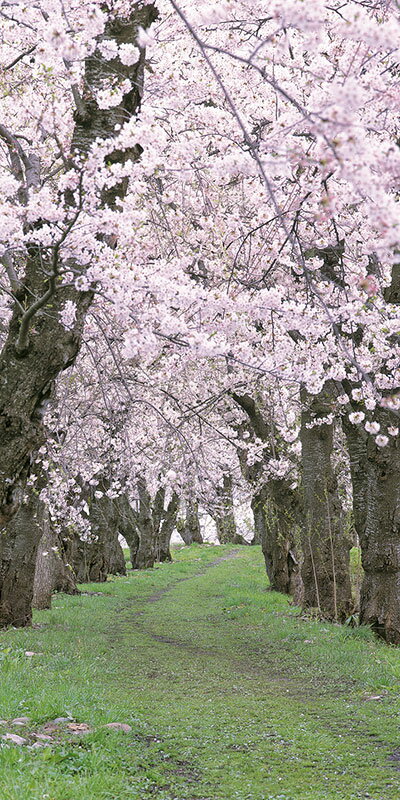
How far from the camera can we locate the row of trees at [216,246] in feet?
18.3

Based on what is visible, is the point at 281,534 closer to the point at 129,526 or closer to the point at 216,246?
the point at 216,246

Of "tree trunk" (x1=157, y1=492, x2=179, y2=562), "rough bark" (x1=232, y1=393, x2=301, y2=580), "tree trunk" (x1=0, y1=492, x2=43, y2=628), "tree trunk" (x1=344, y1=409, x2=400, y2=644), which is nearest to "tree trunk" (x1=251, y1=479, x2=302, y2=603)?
"rough bark" (x1=232, y1=393, x2=301, y2=580)

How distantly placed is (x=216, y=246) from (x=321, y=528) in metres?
5.95

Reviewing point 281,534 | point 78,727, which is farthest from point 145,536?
point 78,727

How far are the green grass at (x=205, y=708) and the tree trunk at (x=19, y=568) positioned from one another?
0.67 meters

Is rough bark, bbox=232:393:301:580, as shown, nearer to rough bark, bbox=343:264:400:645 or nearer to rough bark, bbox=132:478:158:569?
rough bark, bbox=343:264:400:645

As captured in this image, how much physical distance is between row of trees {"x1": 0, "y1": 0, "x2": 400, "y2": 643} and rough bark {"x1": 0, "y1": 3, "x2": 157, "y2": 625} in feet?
0.07

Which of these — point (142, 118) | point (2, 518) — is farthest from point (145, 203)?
point (2, 518)

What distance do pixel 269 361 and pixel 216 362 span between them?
19.1 feet

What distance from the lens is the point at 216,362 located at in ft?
47.3

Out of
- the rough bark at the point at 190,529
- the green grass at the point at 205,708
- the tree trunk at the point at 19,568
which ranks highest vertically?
the rough bark at the point at 190,529

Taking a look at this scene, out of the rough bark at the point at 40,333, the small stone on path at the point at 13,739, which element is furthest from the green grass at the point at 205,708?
the rough bark at the point at 40,333

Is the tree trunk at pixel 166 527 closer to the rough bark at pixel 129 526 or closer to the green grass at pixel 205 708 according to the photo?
the rough bark at pixel 129 526

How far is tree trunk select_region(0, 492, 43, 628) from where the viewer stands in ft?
42.4
